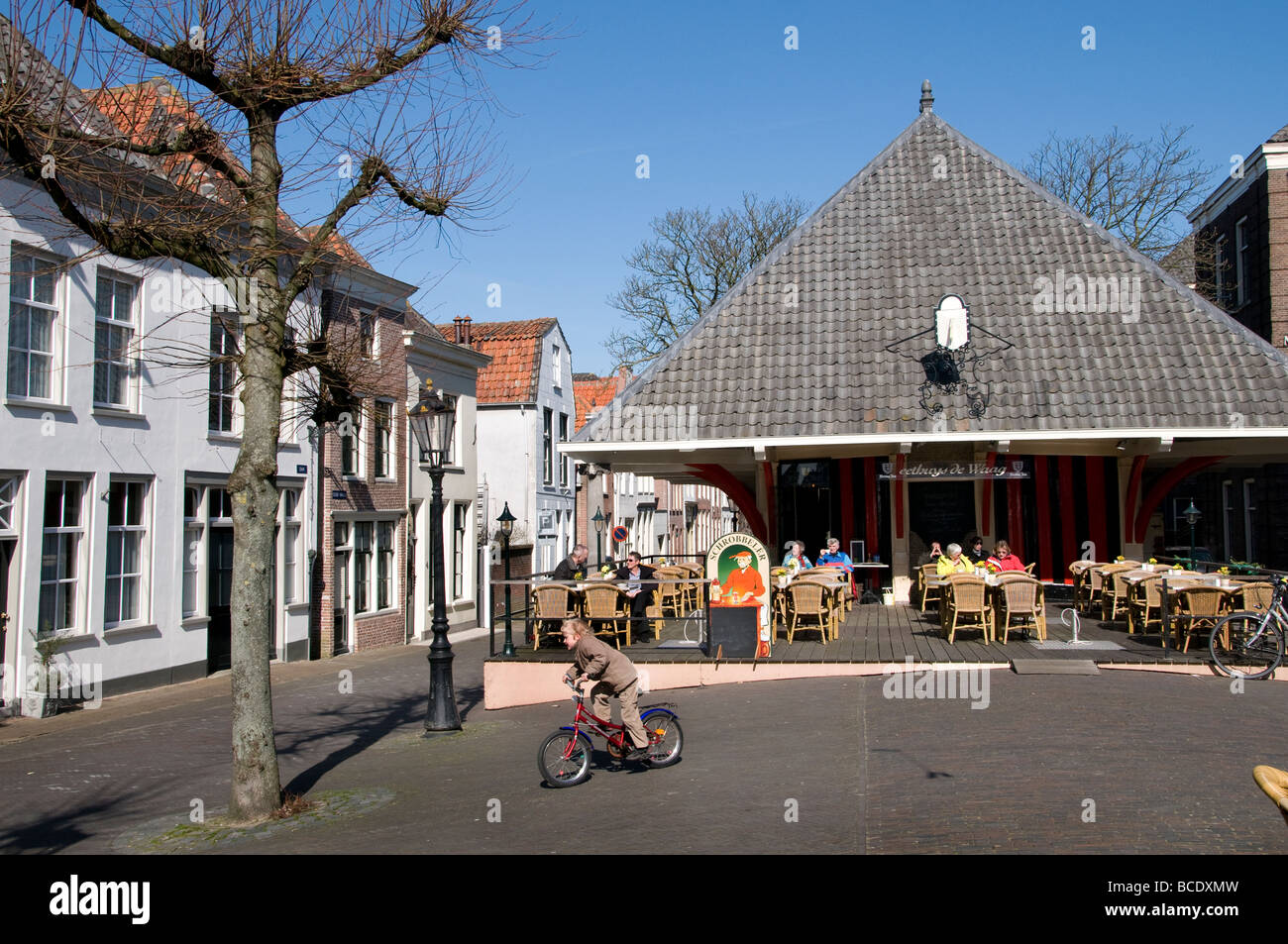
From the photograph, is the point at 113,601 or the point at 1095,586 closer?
the point at 1095,586

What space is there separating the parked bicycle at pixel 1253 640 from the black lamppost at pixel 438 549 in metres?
8.72

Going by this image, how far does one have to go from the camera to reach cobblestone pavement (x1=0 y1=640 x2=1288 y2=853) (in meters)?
6.89

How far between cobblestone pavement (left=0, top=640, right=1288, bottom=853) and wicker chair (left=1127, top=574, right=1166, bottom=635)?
1562mm

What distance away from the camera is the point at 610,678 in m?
9.30

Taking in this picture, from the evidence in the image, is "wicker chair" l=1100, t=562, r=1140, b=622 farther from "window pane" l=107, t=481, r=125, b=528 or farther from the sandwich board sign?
"window pane" l=107, t=481, r=125, b=528

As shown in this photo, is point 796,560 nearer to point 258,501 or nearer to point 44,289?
point 258,501

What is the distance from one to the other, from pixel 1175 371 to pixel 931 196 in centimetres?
554

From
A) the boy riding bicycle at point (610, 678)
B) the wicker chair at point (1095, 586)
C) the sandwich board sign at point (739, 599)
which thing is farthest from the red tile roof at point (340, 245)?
the wicker chair at point (1095, 586)

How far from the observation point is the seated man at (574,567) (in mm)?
15148

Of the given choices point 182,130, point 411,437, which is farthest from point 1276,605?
point 411,437

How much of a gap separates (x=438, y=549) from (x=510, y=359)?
24.5 metres

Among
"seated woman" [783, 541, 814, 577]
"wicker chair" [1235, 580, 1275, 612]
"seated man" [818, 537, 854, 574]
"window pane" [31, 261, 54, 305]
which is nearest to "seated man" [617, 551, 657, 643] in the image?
"seated woman" [783, 541, 814, 577]

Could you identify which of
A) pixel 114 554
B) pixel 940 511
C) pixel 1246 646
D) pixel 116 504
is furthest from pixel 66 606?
pixel 1246 646
